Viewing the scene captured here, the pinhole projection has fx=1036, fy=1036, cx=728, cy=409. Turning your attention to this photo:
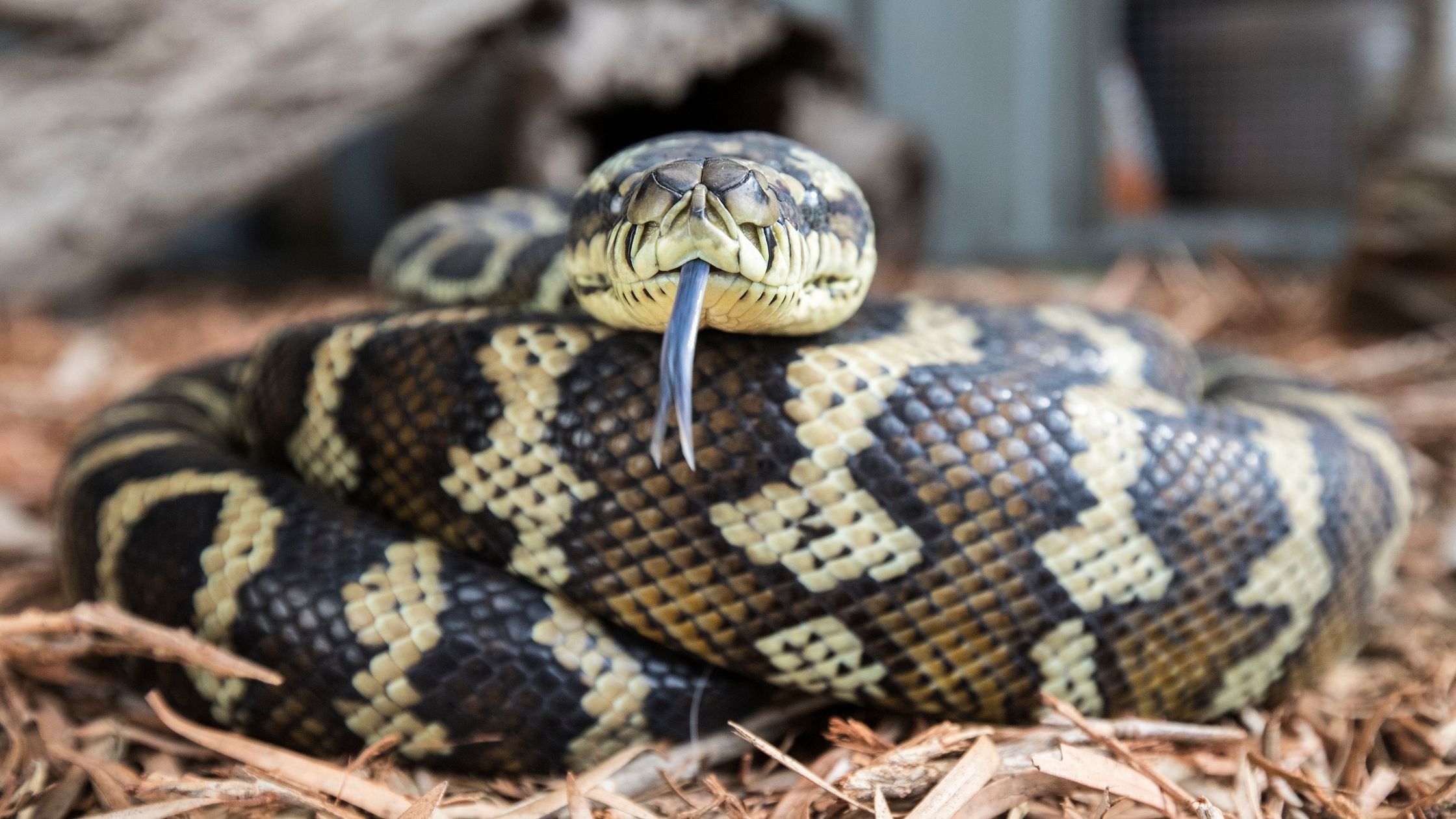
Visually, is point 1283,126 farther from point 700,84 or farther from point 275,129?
point 275,129

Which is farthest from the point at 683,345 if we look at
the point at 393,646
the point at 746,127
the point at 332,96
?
the point at 746,127

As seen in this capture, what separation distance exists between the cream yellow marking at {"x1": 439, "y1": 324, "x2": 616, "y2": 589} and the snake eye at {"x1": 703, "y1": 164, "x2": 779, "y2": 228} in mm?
383

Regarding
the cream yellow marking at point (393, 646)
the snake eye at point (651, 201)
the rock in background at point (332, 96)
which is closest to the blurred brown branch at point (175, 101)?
the rock in background at point (332, 96)

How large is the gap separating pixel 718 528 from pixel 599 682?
0.34m

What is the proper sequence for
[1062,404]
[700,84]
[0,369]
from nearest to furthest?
[1062,404] < [0,369] < [700,84]

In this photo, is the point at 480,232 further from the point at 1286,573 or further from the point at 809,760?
the point at 1286,573

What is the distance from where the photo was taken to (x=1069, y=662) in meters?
1.73

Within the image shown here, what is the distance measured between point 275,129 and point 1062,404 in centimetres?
397

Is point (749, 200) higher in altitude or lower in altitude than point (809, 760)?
higher

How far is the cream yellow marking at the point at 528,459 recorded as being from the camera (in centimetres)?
171

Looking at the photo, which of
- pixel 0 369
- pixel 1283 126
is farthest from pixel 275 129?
pixel 1283 126

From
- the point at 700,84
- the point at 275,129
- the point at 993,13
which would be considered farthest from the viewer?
the point at 993,13

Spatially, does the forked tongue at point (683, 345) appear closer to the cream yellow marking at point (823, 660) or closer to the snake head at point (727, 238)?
the snake head at point (727, 238)

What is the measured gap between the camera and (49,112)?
3781 millimetres
